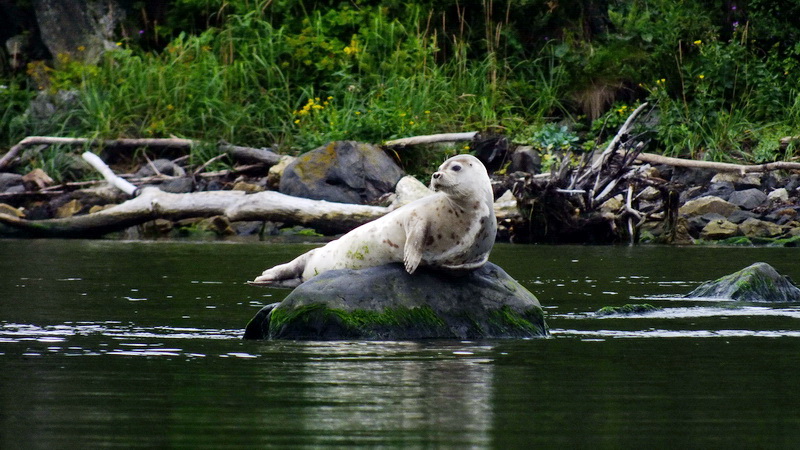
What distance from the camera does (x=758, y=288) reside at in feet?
33.4

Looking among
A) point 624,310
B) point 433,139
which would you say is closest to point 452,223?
point 624,310

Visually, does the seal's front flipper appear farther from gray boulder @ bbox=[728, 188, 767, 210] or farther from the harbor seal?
gray boulder @ bbox=[728, 188, 767, 210]

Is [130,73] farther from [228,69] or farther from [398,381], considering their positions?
[398,381]

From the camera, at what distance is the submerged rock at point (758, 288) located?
1012 centimetres

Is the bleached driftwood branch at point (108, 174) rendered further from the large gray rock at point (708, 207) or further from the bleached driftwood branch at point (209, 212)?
the large gray rock at point (708, 207)

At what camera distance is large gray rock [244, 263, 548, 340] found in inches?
302

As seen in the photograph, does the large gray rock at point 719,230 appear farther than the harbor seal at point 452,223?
Yes

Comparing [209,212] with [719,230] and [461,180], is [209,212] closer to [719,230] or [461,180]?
[719,230]

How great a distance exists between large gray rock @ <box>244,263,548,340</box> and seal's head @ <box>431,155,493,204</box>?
510 millimetres

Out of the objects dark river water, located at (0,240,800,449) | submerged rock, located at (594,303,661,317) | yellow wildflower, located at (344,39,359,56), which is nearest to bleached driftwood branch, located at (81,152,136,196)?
yellow wildflower, located at (344,39,359,56)

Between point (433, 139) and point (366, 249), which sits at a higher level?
point (433, 139)

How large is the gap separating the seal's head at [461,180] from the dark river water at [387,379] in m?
0.98

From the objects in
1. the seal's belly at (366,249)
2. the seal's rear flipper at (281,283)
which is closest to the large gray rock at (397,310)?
the seal's belly at (366,249)

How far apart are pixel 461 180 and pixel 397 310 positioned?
902mm
